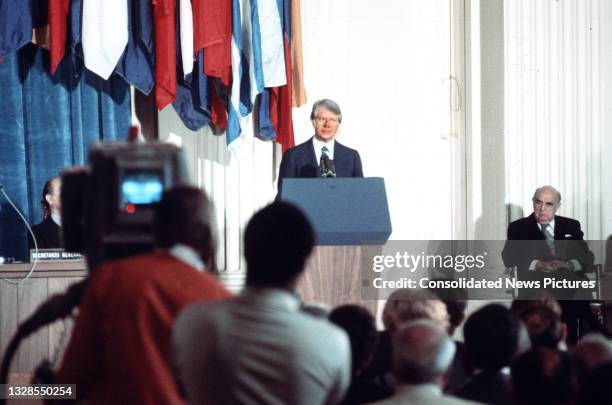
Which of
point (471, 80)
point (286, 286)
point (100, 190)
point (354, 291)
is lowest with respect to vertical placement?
point (354, 291)

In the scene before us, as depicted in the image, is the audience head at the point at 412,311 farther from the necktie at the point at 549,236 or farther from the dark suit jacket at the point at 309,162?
the necktie at the point at 549,236

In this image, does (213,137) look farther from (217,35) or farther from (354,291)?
(354,291)

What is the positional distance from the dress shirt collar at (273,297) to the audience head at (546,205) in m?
5.39

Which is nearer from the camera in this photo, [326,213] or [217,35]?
[326,213]

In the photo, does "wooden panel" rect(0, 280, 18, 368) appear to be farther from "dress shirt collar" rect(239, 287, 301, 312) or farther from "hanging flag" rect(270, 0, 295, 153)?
"dress shirt collar" rect(239, 287, 301, 312)

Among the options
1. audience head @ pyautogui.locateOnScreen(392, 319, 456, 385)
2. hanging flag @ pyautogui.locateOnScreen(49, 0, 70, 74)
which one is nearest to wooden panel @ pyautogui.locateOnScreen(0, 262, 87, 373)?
hanging flag @ pyautogui.locateOnScreen(49, 0, 70, 74)

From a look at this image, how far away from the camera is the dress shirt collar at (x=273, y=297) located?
2348mm

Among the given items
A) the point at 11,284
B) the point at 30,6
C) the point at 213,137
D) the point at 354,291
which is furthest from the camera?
the point at 213,137

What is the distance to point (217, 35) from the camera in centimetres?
798

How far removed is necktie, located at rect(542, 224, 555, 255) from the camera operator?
17.6 ft

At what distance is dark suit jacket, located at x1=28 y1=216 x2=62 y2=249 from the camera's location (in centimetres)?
725

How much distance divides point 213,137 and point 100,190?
5887mm

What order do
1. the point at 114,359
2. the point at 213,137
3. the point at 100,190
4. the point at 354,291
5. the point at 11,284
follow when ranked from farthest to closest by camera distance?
the point at 213,137, the point at 11,284, the point at 354,291, the point at 100,190, the point at 114,359

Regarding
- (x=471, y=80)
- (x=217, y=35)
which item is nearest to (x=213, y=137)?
(x=217, y=35)
